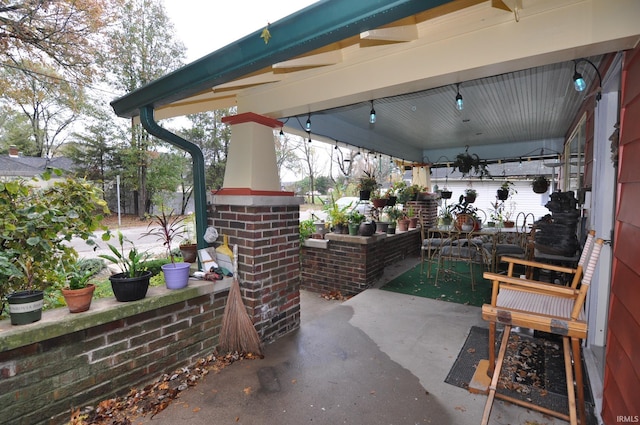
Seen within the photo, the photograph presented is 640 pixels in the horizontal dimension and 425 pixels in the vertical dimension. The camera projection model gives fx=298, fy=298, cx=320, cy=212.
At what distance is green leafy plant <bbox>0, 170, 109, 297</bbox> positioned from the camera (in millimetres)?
1871

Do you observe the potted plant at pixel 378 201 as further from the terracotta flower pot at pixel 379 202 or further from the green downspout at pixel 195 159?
the green downspout at pixel 195 159

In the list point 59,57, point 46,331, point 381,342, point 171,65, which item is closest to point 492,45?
point 381,342

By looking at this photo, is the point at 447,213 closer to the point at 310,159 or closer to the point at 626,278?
the point at 626,278

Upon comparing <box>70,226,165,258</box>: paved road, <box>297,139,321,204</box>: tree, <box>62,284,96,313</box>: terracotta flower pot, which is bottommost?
<box>70,226,165,258</box>: paved road

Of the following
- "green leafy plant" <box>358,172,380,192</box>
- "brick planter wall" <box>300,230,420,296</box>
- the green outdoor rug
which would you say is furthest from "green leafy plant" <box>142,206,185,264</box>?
"green leafy plant" <box>358,172,380,192</box>

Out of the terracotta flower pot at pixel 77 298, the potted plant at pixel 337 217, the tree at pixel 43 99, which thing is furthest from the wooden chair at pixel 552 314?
the tree at pixel 43 99

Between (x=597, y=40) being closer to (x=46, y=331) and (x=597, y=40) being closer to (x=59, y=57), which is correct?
(x=46, y=331)

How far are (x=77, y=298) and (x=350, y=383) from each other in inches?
73.4

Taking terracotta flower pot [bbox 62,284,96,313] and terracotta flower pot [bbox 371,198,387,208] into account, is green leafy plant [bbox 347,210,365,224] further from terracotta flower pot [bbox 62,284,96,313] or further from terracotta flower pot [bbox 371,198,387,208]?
terracotta flower pot [bbox 62,284,96,313]

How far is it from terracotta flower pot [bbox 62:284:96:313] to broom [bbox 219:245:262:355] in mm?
1008

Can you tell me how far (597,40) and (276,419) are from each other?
2645mm

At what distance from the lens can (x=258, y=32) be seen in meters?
1.68

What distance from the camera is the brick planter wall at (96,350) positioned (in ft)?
5.24

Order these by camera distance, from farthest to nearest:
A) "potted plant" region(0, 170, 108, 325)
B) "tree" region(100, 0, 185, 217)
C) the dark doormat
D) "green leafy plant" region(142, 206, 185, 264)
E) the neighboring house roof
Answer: "tree" region(100, 0, 185, 217), the neighboring house roof, "green leafy plant" region(142, 206, 185, 264), the dark doormat, "potted plant" region(0, 170, 108, 325)
